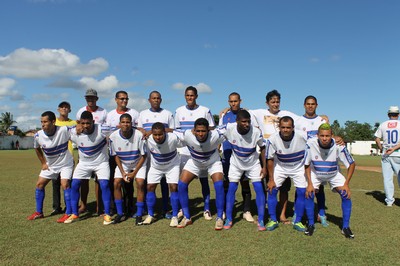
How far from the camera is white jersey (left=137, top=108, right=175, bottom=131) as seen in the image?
6727 millimetres

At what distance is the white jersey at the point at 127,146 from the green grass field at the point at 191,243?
122 cm

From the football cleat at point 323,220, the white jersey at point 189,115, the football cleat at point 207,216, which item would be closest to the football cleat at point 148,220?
the football cleat at point 207,216

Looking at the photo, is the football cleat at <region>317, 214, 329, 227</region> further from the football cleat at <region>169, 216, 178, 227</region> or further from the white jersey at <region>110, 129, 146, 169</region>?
the white jersey at <region>110, 129, 146, 169</region>

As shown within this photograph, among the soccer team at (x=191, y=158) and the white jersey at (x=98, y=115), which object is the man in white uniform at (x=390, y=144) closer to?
the soccer team at (x=191, y=158)

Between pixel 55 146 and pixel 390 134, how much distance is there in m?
7.93

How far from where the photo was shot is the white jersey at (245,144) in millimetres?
5906

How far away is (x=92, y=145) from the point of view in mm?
6387

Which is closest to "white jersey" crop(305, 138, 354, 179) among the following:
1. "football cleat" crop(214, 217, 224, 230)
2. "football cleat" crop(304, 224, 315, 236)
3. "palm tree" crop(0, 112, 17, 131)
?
"football cleat" crop(304, 224, 315, 236)

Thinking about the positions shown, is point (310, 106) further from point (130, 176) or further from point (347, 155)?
point (130, 176)

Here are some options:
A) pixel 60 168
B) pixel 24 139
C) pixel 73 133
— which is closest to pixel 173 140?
pixel 73 133

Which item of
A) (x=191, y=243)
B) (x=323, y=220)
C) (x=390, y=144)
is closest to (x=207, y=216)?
(x=191, y=243)

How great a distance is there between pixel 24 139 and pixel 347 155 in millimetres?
83500

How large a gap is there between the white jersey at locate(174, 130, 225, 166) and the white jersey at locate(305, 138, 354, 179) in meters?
1.60

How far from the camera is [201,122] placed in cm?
573
